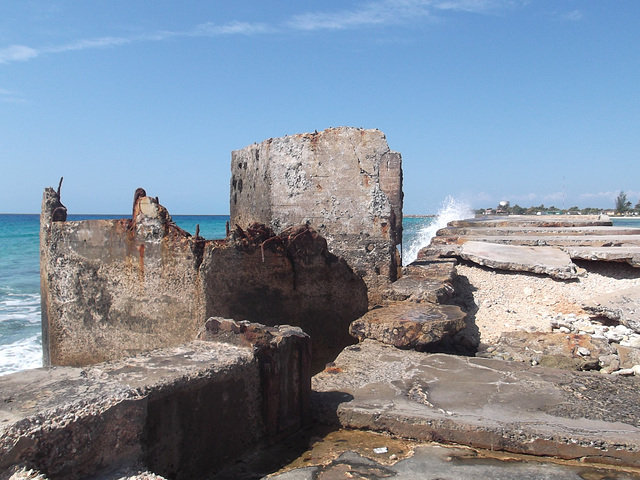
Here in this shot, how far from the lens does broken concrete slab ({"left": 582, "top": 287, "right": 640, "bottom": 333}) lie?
463cm

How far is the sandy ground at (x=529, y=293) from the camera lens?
5.00 metres

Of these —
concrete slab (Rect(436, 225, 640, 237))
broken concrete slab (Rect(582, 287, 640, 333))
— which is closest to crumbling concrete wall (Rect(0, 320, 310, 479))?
broken concrete slab (Rect(582, 287, 640, 333))

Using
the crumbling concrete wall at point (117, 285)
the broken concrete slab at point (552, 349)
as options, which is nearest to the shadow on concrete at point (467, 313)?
the broken concrete slab at point (552, 349)

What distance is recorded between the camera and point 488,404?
2.52 metres

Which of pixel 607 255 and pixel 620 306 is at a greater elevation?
pixel 607 255

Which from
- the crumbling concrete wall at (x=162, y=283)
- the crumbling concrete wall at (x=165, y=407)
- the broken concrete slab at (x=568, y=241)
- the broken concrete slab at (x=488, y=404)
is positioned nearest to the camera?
the crumbling concrete wall at (x=165, y=407)

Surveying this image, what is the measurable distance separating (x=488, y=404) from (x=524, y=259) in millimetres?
4104

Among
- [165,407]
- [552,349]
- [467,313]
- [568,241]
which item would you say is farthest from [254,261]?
[568,241]

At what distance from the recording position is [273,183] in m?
4.69

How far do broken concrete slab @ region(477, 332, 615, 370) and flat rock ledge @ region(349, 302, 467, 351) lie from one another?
70 centimetres

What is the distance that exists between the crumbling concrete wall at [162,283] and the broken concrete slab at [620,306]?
8.17ft

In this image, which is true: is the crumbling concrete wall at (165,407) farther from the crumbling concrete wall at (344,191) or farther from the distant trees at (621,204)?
the distant trees at (621,204)

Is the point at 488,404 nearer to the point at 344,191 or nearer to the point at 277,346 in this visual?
the point at 277,346

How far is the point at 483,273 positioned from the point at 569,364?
2537 millimetres
